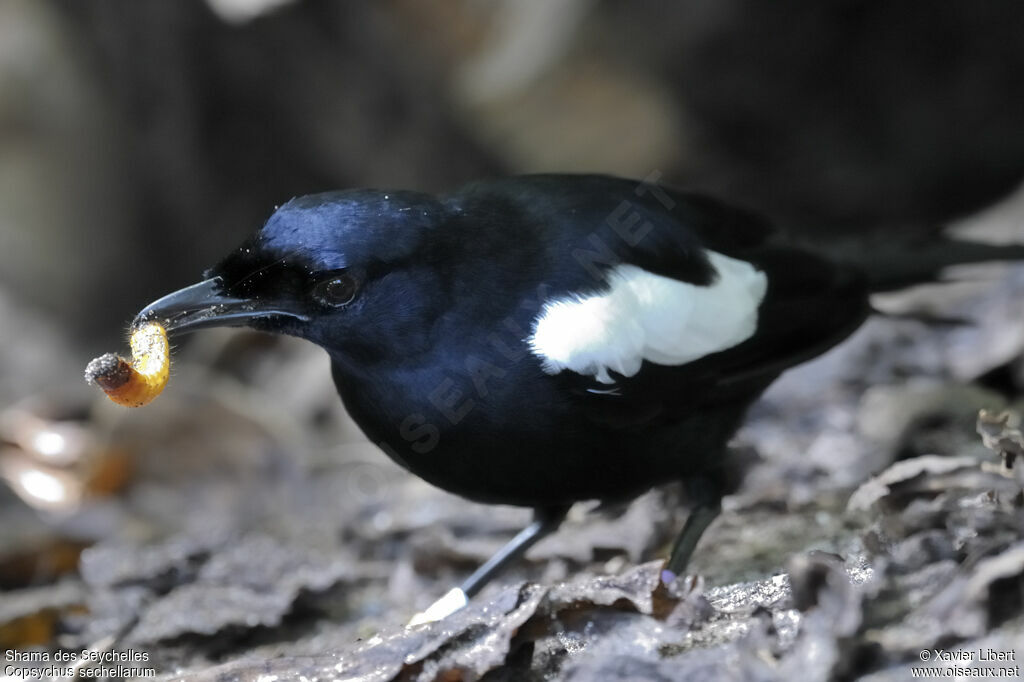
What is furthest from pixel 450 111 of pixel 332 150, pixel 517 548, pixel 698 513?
pixel 698 513

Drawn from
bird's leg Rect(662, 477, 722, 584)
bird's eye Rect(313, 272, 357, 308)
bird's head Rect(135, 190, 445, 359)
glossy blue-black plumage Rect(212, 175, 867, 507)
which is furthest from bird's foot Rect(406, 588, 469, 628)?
bird's eye Rect(313, 272, 357, 308)

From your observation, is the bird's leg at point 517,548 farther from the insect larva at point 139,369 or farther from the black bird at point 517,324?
the insect larva at point 139,369

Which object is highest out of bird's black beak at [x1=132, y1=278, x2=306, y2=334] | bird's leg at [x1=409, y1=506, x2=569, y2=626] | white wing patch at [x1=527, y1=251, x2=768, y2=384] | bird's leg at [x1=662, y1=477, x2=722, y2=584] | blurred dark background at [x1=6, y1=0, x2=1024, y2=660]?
blurred dark background at [x1=6, y1=0, x2=1024, y2=660]

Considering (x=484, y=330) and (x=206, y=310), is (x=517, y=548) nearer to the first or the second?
(x=484, y=330)

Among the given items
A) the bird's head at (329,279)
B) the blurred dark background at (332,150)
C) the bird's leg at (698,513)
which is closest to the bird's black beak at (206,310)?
the bird's head at (329,279)

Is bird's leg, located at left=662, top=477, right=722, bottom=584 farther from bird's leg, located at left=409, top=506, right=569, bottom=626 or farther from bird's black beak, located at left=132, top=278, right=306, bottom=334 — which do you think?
bird's black beak, located at left=132, top=278, right=306, bottom=334

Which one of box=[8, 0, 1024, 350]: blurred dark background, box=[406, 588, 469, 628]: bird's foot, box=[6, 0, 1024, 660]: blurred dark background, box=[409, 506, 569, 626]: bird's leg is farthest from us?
box=[8, 0, 1024, 350]: blurred dark background

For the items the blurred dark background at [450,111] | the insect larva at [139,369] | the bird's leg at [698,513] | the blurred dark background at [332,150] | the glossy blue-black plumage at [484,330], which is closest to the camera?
the insect larva at [139,369]
